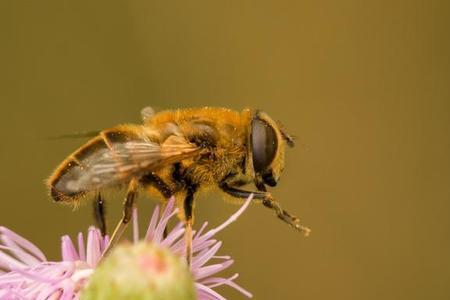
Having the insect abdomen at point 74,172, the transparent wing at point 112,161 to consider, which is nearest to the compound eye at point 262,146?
the transparent wing at point 112,161

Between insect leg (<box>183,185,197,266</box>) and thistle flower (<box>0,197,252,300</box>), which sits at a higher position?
insect leg (<box>183,185,197,266</box>)

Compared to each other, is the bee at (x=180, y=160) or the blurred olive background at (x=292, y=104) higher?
the blurred olive background at (x=292, y=104)

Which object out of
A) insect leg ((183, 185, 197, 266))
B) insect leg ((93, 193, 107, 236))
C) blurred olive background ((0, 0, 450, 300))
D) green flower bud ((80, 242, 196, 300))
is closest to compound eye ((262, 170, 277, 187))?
insect leg ((183, 185, 197, 266))

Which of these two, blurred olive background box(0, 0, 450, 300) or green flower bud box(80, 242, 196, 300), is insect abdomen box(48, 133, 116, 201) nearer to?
green flower bud box(80, 242, 196, 300)

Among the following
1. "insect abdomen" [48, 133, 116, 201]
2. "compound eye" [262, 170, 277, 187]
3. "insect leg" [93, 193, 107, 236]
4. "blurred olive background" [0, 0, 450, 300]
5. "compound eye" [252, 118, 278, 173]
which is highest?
"blurred olive background" [0, 0, 450, 300]

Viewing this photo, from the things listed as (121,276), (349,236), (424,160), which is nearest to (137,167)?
(121,276)

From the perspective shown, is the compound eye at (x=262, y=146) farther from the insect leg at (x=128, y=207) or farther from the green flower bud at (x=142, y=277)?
the green flower bud at (x=142, y=277)

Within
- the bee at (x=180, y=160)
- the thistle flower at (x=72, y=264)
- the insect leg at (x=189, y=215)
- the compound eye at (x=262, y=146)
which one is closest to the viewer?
the thistle flower at (x=72, y=264)
